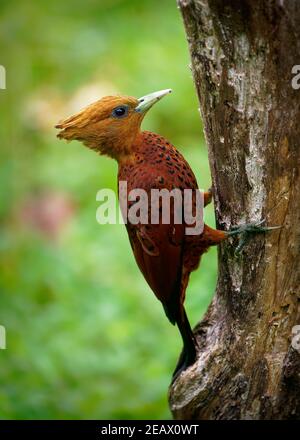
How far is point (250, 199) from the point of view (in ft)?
9.37

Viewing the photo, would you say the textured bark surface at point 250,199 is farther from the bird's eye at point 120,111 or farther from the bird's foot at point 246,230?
the bird's eye at point 120,111

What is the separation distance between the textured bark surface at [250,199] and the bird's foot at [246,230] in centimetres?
2

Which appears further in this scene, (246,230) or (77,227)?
(77,227)

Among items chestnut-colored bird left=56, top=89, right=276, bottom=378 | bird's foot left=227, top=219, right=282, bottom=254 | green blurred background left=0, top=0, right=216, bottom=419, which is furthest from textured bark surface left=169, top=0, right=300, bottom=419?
green blurred background left=0, top=0, right=216, bottom=419

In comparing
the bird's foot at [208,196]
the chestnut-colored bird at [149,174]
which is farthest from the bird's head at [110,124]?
Answer: the bird's foot at [208,196]

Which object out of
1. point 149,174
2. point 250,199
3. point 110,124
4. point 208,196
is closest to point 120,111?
point 110,124

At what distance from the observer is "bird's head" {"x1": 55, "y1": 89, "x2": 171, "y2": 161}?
10.2ft

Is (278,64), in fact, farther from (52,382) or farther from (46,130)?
(46,130)

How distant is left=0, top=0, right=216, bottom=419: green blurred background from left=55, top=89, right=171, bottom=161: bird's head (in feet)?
3.17

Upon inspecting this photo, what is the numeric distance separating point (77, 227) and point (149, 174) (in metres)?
3.01

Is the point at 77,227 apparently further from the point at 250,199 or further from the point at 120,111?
the point at 250,199

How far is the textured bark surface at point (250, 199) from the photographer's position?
2.54 meters

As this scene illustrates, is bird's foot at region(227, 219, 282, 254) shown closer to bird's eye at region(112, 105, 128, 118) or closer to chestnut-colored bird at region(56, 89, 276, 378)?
chestnut-colored bird at region(56, 89, 276, 378)

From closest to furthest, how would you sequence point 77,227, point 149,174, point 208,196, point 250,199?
point 250,199
point 149,174
point 208,196
point 77,227
